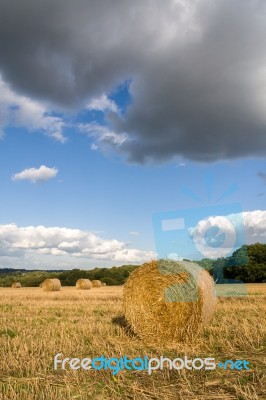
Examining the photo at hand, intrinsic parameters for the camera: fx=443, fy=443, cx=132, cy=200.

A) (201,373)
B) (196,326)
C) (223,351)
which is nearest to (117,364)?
(201,373)

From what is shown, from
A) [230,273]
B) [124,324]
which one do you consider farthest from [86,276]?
[124,324]

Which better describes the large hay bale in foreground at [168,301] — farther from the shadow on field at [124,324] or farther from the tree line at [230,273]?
the tree line at [230,273]

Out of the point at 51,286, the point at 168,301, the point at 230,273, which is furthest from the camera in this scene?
the point at 230,273

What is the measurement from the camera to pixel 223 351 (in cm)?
742

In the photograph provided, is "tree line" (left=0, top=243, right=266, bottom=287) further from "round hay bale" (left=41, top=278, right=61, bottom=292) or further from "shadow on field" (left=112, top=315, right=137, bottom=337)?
"shadow on field" (left=112, top=315, right=137, bottom=337)

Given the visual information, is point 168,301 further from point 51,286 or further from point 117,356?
point 51,286

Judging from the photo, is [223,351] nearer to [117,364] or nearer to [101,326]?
[117,364]

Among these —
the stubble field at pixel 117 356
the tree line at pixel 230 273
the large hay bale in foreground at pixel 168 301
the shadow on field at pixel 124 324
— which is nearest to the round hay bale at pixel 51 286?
the tree line at pixel 230 273

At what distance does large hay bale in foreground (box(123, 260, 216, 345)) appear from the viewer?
895cm

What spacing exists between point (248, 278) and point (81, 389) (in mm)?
43021

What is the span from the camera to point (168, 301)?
9.27 meters

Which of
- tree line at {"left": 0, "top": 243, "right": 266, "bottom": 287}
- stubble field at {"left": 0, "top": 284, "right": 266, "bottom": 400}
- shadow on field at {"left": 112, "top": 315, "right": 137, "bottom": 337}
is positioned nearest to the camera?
stubble field at {"left": 0, "top": 284, "right": 266, "bottom": 400}

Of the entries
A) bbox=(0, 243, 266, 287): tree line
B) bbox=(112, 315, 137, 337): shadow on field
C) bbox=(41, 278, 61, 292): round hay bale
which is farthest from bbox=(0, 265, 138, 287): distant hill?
bbox=(112, 315, 137, 337): shadow on field

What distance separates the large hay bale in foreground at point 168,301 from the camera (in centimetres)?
895
